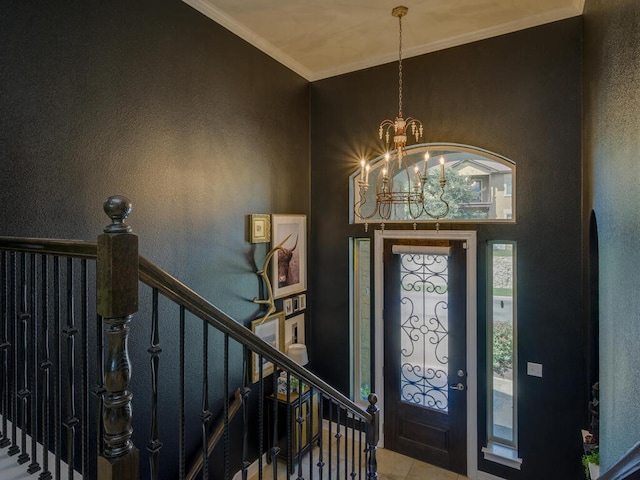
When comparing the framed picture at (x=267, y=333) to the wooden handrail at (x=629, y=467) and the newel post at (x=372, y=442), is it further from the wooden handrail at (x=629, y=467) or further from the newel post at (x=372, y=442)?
the wooden handrail at (x=629, y=467)

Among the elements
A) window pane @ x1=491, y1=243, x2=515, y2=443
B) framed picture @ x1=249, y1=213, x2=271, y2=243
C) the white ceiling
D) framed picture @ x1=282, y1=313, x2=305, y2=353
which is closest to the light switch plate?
window pane @ x1=491, y1=243, x2=515, y2=443

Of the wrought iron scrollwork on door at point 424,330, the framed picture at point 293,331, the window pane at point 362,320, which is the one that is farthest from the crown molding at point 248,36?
the framed picture at point 293,331

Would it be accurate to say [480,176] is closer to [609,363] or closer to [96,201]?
[609,363]

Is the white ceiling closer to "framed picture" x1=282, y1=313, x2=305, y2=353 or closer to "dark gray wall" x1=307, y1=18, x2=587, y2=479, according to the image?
"dark gray wall" x1=307, y1=18, x2=587, y2=479

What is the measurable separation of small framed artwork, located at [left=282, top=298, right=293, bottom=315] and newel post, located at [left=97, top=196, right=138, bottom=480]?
10.5ft

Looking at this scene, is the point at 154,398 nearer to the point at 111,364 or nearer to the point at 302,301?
the point at 111,364

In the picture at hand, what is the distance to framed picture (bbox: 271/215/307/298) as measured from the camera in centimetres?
410

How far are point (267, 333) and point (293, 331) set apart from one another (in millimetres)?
561

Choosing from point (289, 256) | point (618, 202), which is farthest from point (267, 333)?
point (618, 202)

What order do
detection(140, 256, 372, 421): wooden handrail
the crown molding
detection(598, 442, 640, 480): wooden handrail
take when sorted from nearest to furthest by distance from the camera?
detection(598, 442, 640, 480): wooden handrail
detection(140, 256, 372, 421): wooden handrail
the crown molding

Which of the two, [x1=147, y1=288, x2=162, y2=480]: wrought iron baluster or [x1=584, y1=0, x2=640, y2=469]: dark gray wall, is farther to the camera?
[x1=584, y1=0, x2=640, y2=469]: dark gray wall

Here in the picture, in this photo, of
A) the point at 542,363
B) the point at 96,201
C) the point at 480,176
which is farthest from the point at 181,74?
the point at 542,363

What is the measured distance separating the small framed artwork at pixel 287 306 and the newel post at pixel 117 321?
126 inches

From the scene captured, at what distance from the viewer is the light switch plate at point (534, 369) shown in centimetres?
349
